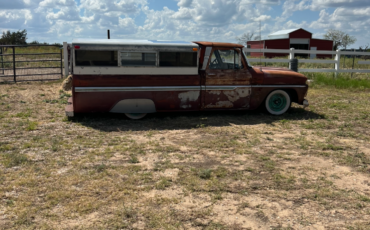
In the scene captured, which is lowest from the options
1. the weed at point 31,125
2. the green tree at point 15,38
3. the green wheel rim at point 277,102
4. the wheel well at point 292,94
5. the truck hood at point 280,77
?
the weed at point 31,125

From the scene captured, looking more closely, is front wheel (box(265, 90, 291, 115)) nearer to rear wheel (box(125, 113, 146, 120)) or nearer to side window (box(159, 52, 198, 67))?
side window (box(159, 52, 198, 67))

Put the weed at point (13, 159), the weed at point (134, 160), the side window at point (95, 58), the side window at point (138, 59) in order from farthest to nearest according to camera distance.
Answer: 1. the side window at point (138, 59)
2. the side window at point (95, 58)
3. the weed at point (134, 160)
4. the weed at point (13, 159)

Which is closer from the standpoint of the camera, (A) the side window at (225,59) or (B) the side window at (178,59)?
(B) the side window at (178,59)

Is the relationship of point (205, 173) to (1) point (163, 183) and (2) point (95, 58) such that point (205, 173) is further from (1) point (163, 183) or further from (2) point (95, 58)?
(2) point (95, 58)

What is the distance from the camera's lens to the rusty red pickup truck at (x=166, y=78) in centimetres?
721

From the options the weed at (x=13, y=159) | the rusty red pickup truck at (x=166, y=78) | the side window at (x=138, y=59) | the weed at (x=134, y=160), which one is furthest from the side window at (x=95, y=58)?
the weed at (x=134, y=160)

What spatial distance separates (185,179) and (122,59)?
3779 mm

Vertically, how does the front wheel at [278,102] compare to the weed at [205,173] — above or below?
above

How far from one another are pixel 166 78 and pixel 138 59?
2.43 ft

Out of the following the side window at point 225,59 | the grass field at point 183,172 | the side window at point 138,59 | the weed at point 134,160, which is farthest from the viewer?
the side window at point 225,59

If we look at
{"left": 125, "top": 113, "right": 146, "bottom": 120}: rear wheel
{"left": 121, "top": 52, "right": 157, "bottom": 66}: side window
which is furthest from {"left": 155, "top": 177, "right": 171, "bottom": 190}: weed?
{"left": 121, "top": 52, "right": 157, "bottom": 66}: side window

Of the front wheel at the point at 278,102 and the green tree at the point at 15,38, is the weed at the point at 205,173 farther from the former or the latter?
the green tree at the point at 15,38

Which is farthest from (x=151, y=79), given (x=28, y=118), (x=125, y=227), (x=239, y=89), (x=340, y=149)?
(x=125, y=227)

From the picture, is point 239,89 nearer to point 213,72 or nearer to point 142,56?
point 213,72
